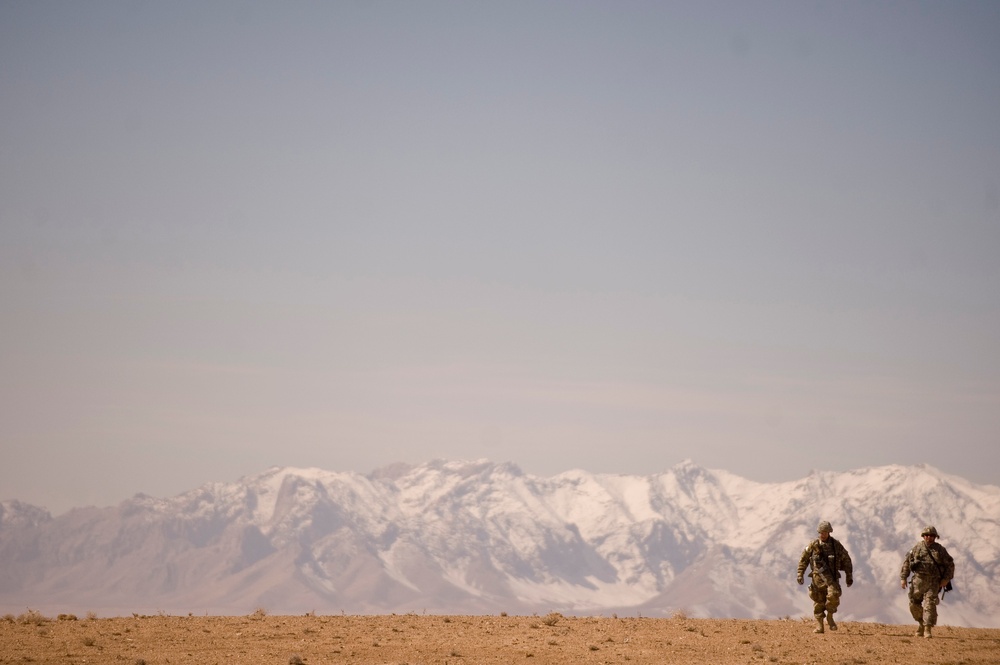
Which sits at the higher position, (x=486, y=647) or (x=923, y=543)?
(x=923, y=543)

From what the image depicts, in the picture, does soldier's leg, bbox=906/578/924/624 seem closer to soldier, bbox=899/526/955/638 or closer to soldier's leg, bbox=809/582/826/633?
soldier, bbox=899/526/955/638

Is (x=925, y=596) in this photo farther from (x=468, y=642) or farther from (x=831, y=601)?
(x=468, y=642)

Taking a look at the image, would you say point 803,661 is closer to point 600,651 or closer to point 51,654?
point 600,651

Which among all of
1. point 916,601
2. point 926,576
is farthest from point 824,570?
point 926,576

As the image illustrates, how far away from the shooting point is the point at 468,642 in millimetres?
35938

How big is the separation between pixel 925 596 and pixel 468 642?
1455 centimetres

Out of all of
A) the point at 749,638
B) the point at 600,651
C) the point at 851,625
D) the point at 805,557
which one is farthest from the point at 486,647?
the point at 851,625

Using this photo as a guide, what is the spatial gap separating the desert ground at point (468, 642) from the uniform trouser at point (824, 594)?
0.86 meters

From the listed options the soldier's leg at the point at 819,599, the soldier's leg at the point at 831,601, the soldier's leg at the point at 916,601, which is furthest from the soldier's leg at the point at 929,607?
the soldier's leg at the point at 819,599

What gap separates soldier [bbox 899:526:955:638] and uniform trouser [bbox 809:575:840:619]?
2.14m

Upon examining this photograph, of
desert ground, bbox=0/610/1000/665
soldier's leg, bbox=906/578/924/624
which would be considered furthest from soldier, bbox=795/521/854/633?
soldier's leg, bbox=906/578/924/624

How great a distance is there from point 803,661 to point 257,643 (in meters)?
16.4

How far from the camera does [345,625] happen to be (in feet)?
131

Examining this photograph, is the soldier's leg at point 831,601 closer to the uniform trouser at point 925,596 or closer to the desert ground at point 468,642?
the desert ground at point 468,642
